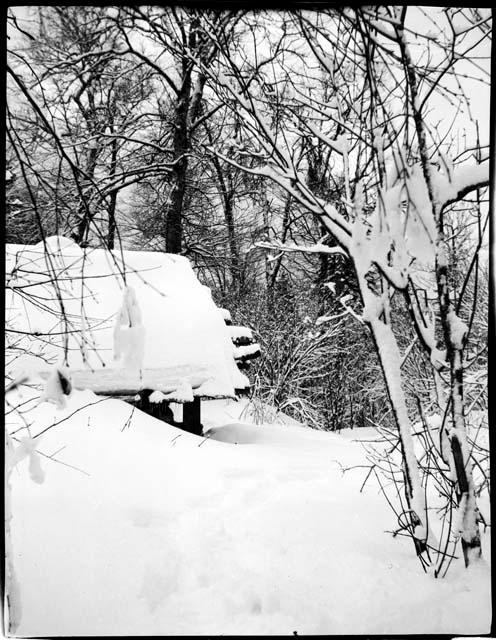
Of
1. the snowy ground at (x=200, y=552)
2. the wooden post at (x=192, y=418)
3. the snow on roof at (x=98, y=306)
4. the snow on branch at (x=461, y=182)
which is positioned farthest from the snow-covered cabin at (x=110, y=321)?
the snow on branch at (x=461, y=182)

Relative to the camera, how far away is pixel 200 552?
167 centimetres

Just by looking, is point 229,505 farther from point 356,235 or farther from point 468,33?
point 468,33

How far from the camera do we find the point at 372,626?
1.52m

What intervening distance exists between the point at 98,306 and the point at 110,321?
7 cm

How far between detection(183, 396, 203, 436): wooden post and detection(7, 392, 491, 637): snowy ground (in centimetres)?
51

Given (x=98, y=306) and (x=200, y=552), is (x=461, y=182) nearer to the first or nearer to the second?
(x=98, y=306)

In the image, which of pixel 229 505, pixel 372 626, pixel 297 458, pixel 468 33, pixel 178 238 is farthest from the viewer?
pixel 297 458

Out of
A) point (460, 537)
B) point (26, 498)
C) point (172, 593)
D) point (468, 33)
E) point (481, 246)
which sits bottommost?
point (172, 593)

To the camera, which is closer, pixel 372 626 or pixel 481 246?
pixel 372 626

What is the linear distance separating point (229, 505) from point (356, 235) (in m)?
1.16

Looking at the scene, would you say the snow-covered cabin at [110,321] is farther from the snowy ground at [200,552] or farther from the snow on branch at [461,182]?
the snow on branch at [461,182]

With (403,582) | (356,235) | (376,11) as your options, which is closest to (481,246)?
(356,235)

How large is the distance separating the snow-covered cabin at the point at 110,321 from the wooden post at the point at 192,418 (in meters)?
0.48

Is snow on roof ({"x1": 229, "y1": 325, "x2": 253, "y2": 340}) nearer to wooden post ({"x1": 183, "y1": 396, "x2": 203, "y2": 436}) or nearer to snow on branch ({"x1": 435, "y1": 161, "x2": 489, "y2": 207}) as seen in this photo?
wooden post ({"x1": 183, "y1": 396, "x2": 203, "y2": 436})
